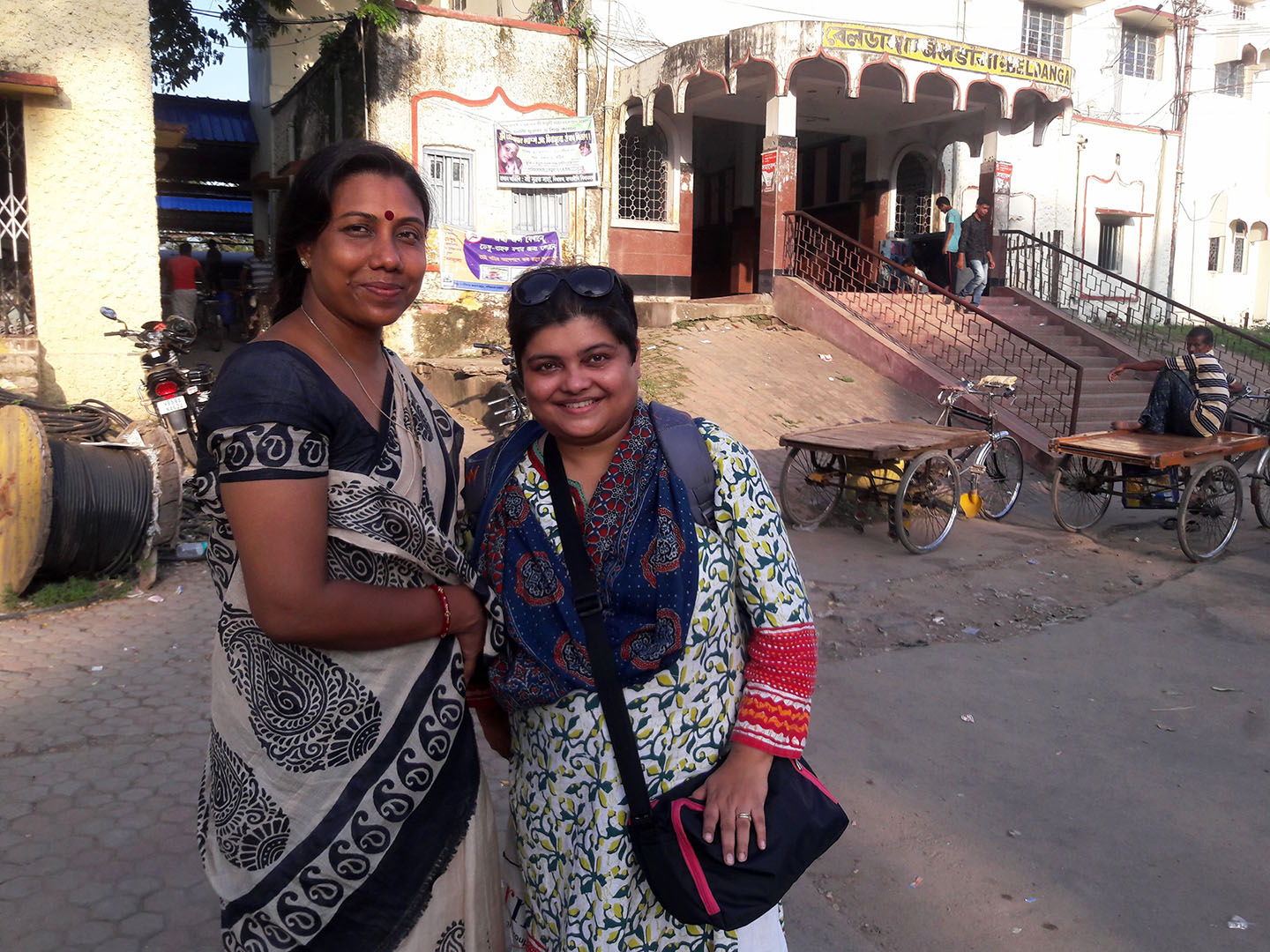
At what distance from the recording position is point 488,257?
40.0 feet

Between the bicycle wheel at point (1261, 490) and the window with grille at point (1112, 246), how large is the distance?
12.8 meters

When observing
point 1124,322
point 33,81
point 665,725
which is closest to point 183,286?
point 33,81

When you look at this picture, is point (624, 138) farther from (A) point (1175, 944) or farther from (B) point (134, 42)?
(A) point (1175, 944)

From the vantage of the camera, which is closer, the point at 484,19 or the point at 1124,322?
the point at 484,19

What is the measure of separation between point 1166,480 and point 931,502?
1.88 metres

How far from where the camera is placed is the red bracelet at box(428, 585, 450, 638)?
146 centimetres

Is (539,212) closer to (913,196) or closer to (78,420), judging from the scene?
(913,196)

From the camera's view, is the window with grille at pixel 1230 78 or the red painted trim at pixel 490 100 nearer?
the red painted trim at pixel 490 100

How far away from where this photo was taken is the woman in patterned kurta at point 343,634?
1.34 m

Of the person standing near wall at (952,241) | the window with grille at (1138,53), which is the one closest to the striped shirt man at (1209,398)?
the person standing near wall at (952,241)

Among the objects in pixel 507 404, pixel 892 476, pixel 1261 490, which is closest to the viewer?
pixel 892 476

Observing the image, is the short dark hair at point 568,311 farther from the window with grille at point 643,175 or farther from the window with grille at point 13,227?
the window with grille at point 643,175

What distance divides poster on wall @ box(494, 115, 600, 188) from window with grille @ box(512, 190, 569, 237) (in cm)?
12

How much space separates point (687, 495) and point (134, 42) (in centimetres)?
854
